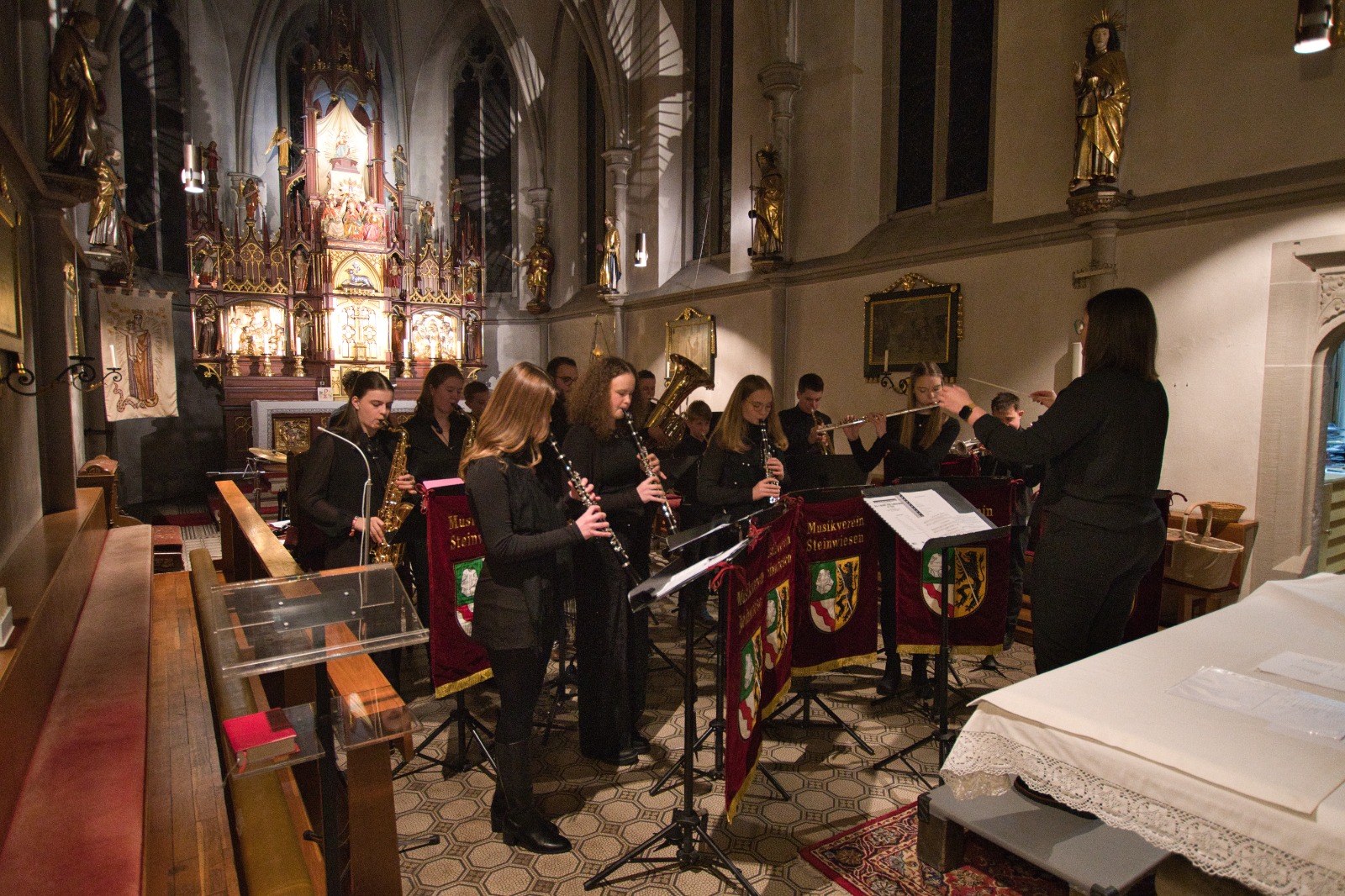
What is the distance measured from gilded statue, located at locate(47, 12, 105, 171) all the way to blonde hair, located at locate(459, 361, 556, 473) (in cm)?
382

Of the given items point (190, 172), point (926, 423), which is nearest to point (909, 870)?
point (926, 423)

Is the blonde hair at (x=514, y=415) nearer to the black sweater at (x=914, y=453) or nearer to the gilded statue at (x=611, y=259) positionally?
the black sweater at (x=914, y=453)

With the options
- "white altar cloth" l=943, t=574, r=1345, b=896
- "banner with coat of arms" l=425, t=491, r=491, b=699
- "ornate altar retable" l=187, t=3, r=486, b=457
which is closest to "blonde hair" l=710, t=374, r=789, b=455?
"banner with coat of arms" l=425, t=491, r=491, b=699

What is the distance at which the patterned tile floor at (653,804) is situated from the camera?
2691mm

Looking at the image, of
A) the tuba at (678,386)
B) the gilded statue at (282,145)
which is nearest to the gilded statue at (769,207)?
the tuba at (678,386)

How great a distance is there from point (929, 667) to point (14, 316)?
5.08 m

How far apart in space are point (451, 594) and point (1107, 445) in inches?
110

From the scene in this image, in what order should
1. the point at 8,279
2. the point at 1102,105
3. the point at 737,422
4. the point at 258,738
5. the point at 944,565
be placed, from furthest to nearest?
the point at 1102,105 < the point at 737,422 < the point at 8,279 < the point at 944,565 < the point at 258,738

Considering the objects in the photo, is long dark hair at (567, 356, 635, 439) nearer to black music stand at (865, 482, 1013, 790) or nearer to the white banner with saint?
black music stand at (865, 482, 1013, 790)

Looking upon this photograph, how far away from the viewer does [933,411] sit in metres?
4.57

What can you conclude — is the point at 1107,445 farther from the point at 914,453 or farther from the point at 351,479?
the point at 351,479

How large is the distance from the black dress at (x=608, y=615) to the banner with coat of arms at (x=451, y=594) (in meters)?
0.53

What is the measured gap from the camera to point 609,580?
330cm

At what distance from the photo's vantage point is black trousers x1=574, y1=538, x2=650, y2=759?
130 inches
